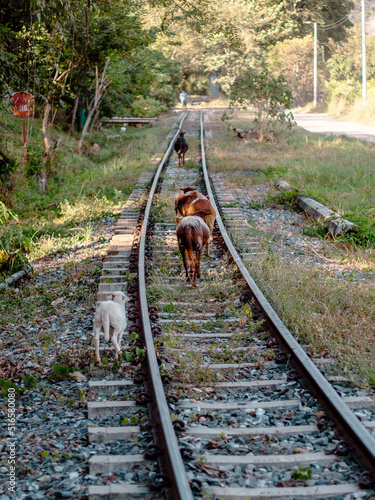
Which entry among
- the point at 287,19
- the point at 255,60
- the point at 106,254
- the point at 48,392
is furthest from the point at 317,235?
the point at 287,19

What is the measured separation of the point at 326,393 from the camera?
417cm

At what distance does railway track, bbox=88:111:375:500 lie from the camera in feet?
11.2

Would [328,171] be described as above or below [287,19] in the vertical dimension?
below

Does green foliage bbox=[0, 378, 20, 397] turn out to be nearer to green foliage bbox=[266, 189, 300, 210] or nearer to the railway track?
the railway track

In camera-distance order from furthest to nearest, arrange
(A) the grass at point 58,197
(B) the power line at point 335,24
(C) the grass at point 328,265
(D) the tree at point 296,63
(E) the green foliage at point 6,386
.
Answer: (D) the tree at point 296,63 → (B) the power line at point 335,24 → (A) the grass at point 58,197 → (C) the grass at point 328,265 → (E) the green foliage at point 6,386

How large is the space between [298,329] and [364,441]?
2026 millimetres

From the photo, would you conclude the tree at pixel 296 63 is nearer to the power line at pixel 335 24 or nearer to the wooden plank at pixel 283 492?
the power line at pixel 335 24

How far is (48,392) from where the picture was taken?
4.57 metres

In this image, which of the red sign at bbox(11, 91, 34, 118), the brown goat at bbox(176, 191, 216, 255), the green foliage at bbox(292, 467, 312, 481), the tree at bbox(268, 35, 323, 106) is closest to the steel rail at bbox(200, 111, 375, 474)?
the green foliage at bbox(292, 467, 312, 481)

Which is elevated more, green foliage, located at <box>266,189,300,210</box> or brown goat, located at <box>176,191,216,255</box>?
brown goat, located at <box>176,191,216,255</box>

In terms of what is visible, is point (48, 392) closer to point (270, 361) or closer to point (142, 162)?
point (270, 361)

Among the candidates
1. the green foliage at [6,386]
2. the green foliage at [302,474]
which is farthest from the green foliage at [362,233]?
the green foliage at [6,386]

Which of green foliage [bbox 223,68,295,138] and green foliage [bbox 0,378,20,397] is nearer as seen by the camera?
green foliage [bbox 0,378,20,397]

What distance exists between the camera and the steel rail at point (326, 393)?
353 centimetres
